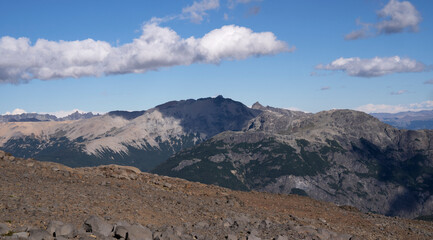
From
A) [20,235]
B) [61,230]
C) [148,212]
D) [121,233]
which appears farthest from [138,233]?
[148,212]

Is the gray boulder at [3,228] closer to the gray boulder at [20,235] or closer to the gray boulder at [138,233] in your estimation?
the gray boulder at [20,235]

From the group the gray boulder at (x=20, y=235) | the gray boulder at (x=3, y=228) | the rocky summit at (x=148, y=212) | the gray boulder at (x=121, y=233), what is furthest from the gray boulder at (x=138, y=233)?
the gray boulder at (x=3, y=228)

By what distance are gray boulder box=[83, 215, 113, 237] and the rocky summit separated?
1.5 inches

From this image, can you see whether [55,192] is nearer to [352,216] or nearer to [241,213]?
[241,213]

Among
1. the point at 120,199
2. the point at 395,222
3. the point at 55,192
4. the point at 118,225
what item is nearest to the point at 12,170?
the point at 55,192

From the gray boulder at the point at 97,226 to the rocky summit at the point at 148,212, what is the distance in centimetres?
4

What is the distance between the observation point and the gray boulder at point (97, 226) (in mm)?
23344

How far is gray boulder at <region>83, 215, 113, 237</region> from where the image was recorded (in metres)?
23.3

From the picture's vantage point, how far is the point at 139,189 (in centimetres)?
3797

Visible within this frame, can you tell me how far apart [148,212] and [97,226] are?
22.5 feet

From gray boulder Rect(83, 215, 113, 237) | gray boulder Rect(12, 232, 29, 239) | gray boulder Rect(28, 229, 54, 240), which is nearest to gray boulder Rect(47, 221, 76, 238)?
gray boulder Rect(28, 229, 54, 240)

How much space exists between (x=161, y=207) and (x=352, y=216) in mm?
19855

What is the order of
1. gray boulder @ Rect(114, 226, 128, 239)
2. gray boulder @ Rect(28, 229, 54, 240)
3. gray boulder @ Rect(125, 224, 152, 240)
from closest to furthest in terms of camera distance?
gray boulder @ Rect(28, 229, 54, 240), gray boulder @ Rect(125, 224, 152, 240), gray boulder @ Rect(114, 226, 128, 239)

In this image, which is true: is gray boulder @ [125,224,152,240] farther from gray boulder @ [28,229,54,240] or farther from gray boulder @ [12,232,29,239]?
gray boulder @ [12,232,29,239]
